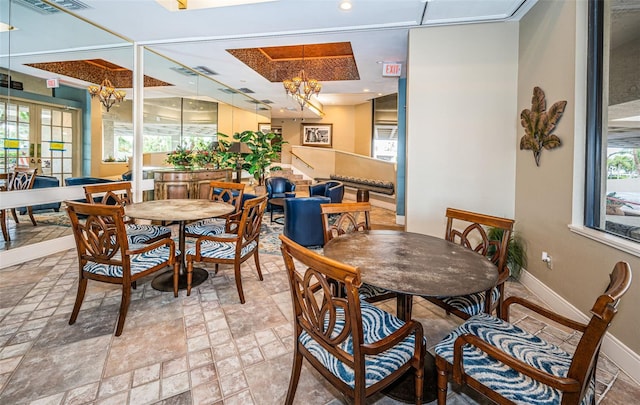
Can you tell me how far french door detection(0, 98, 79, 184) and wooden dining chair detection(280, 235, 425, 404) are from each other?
3.98 meters

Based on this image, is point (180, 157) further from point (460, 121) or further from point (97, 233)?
point (460, 121)

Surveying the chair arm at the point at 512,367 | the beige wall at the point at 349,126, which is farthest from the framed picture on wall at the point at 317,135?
the chair arm at the point at 512,367

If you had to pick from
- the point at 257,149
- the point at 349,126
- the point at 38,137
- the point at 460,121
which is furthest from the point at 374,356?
the point at 349,126

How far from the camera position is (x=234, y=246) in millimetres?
2781

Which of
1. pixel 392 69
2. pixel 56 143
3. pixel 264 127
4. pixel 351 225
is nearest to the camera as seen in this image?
pixel 351 225

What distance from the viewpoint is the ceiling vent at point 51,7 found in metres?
3.42

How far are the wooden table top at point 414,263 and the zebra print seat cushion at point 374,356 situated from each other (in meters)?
0.23

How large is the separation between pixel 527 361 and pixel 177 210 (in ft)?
9.49

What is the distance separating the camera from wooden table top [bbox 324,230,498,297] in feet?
4.42

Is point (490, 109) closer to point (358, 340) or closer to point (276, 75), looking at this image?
point (358, 340)

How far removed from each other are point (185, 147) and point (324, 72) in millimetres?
3364

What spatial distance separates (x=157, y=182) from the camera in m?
5.20

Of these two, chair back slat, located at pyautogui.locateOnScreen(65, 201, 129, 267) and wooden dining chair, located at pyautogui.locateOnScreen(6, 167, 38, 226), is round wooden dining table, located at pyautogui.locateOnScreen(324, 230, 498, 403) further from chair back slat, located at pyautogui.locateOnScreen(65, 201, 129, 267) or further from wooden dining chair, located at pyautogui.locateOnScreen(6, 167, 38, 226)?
wooden dining chair, located at pyautogui.locateOnScreen(6, 167, 38, 226)

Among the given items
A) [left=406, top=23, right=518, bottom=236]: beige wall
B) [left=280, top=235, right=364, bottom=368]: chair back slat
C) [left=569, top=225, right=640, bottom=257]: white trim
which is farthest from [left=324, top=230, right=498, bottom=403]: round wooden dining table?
[left=406, top=23, right=518, bottom=236]: beige wall
